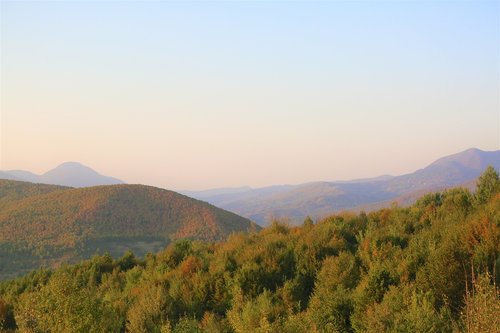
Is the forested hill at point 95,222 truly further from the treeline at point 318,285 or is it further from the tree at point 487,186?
the tree at point 487,186

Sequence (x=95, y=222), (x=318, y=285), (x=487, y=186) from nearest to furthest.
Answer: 1. (x=318, y=285)
2. (x=487, y=186)
3. (x=95, y=222)

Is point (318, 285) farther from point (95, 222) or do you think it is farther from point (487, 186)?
point (95, 222)

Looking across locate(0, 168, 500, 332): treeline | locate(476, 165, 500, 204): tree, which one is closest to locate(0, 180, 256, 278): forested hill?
locate(0, 168, 500, 332): treeline

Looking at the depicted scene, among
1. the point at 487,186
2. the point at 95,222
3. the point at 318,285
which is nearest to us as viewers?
the point at 318,285

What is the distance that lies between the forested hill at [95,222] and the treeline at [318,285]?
38.1 meters

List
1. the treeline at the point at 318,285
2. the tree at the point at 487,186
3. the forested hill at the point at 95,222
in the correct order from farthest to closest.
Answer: the forested hill at the point at 95,222 → the tree at the point at 487,186 → the treeline at the point at 318,285

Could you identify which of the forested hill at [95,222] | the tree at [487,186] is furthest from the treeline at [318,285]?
the forested hill at [95,222]

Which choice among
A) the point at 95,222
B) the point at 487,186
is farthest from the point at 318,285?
the point at 95,222

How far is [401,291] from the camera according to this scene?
1009 centimetres

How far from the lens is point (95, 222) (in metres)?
71.6

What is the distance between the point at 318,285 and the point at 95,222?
65.6 m

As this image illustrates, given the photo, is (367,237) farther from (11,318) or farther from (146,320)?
(11,318)

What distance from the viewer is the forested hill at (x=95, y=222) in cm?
5653

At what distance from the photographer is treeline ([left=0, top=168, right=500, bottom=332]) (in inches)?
344
